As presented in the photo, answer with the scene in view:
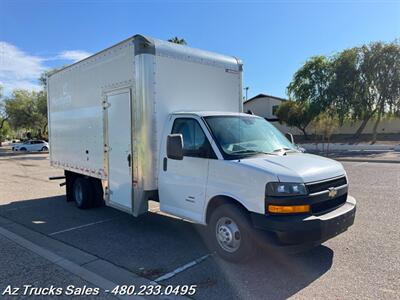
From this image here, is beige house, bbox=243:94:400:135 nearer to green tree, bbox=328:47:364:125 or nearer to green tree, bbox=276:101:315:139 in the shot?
green tree, bbox=276:101:315:139

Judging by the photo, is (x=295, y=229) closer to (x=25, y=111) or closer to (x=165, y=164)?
(x=165, y=164)

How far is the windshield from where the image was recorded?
4.96 meters

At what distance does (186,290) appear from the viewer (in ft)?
13.3

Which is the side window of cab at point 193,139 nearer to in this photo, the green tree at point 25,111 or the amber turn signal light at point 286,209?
the amber turn signal light at point 286,209

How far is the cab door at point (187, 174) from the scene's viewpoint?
5.07m

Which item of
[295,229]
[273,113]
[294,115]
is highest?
[273,113]

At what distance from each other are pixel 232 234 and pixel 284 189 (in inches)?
40.6

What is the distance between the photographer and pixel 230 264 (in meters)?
4.72

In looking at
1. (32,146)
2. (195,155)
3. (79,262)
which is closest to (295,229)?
(195,155)

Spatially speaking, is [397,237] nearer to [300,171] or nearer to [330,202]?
[330,202]

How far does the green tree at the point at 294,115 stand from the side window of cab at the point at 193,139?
3497 centimetres

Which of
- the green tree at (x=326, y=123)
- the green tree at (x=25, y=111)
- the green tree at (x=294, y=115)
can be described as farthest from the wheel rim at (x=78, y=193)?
the green tree at (x=25, y=111)

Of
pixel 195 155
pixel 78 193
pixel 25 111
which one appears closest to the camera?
pixel 195 155

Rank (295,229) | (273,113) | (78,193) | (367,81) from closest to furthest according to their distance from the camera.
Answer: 1. (295,229)
2. (78,193)
3. (367,81)
4. (273,113)
